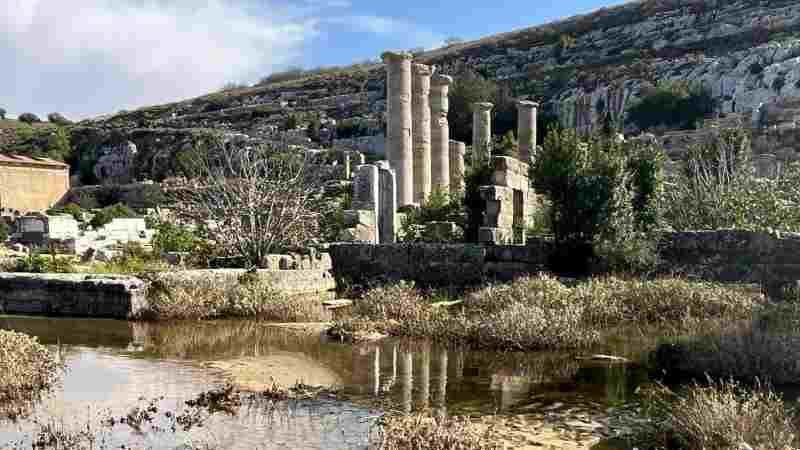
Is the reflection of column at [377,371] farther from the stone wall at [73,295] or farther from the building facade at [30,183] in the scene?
the building facade at [30,183]

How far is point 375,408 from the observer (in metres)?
6.98

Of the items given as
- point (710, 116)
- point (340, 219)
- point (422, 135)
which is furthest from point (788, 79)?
point (340, 219)

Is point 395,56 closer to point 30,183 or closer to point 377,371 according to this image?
point 377,371

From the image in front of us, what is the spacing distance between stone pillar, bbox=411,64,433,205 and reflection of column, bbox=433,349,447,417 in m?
20.9

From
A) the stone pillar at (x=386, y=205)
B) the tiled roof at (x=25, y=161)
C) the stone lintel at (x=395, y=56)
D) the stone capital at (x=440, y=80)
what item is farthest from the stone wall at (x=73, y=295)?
the tiled roof at (x=25, y=161)

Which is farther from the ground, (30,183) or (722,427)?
(30,183)

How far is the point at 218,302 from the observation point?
44.0ft

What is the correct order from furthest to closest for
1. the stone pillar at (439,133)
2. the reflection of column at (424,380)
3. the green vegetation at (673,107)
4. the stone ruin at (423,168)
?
the green vegetation at (673,107) → the stone pillar at (439,133) → the stone ruin at (423,168) → the reflection of column at (424,380)

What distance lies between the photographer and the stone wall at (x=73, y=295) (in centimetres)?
1300

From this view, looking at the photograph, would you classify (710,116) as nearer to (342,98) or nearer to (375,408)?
(342,98)

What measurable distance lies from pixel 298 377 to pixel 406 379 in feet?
3.83

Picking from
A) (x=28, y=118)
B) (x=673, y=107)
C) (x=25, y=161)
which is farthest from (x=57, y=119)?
(x=673, y=107)

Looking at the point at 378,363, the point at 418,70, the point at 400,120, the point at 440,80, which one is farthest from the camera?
the point at 440,80

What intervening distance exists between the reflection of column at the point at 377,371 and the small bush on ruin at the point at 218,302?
3218 millimetres
